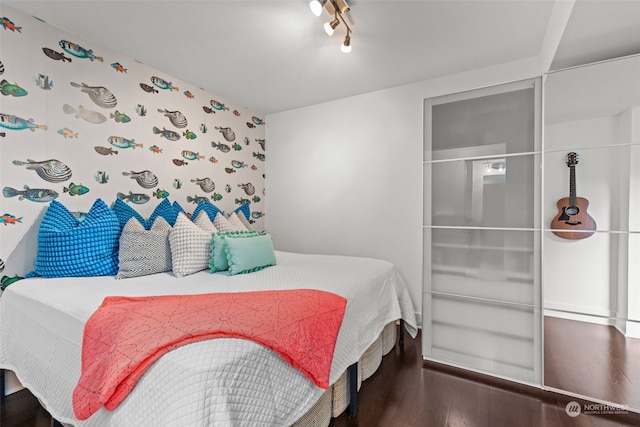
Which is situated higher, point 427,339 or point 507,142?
point 507,142

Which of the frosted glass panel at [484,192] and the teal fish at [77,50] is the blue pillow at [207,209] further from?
the frosted glass panel at [484,192]

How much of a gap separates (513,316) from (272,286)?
5.68 feet

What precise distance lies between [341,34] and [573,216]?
2.06 metres

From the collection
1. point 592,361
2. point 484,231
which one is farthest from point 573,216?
point 592,361

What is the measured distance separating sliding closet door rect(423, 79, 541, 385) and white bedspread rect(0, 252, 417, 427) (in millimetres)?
379

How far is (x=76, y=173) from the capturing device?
2203mm

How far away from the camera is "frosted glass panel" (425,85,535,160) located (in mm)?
2057

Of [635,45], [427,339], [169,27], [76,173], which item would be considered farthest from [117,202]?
[635,45]

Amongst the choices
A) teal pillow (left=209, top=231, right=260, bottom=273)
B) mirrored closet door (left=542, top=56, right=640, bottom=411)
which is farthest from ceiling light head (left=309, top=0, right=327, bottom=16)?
teal pillow (left=209, top=231, right=260, bottom=273)

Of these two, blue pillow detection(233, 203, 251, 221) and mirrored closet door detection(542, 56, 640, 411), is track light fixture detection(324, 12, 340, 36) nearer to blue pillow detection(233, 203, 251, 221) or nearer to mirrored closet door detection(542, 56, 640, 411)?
mirrored closet door detection(542, 56, 640, 411)

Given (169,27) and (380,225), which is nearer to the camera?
(169,27)

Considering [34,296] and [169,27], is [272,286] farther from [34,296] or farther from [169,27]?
[169,27]

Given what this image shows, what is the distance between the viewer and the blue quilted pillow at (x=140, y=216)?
2.37m

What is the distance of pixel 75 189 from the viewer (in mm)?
2193
